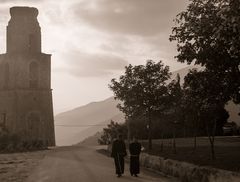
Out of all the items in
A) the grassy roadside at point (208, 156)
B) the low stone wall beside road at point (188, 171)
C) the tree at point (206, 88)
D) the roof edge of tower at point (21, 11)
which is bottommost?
the low stone wall beside road at point (188, 171)

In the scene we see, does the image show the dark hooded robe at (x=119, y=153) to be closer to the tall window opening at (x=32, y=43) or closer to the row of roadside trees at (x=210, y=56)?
the row of roadside trees at (x=210, y=56)

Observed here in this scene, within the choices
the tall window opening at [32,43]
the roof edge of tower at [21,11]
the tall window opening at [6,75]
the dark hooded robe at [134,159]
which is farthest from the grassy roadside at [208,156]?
the roof edge of tower at [21,11]

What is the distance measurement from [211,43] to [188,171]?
4583 mm

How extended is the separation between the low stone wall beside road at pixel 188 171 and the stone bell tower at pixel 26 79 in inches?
1208

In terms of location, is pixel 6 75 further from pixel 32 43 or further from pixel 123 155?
pixel 123 155

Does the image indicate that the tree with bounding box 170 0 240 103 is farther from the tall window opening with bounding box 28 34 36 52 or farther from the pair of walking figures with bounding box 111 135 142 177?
the tall window opening with bounding box 28 34 36 52

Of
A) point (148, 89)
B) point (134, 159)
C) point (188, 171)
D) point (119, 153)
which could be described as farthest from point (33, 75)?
point (188, 171)

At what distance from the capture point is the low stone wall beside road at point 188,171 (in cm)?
1266

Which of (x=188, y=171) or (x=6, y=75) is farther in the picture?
(x=6, y=75)

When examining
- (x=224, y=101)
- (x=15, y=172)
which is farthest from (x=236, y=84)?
(x=15, y=172)

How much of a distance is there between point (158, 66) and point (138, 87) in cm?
188

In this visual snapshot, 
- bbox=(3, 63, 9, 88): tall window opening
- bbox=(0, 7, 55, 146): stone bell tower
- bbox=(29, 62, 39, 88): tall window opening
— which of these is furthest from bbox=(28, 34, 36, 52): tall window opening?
bbox=(3, 63, 9, 88): tall window opening

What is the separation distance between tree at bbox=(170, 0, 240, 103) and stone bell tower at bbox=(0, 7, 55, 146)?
120 feet

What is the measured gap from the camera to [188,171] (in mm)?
15656
